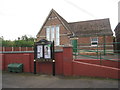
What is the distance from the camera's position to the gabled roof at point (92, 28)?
17884mm

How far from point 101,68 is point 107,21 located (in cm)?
1643

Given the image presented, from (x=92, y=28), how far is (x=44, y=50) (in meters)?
14.5

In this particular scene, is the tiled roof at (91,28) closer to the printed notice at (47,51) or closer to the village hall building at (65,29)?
the village hall building at (65,29)

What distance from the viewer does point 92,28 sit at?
63.7ft

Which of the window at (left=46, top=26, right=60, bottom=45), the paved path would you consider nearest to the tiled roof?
the window at (left=46, top=26, right=60, bottom=45)

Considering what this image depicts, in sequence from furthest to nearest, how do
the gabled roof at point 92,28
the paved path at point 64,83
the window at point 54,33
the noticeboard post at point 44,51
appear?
the window at point 54,33
the gabled roof at point 92,28
the noticeboard post at point 44,51
the paved path at point 64,83

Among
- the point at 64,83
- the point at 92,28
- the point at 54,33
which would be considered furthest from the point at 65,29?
the point at 64,83

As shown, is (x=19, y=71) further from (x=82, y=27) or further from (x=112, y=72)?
(x=82, y=27)

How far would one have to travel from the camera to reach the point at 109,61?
265 inches

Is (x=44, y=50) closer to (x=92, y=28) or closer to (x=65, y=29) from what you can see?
(x=65, y=29)

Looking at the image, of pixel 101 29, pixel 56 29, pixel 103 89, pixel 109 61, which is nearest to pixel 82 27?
pixel 101 29

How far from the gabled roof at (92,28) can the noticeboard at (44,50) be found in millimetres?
11885

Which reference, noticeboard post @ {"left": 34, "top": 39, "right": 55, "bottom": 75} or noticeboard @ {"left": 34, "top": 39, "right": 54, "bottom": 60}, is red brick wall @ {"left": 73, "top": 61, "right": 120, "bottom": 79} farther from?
noticeboard @ {"left": 34, "top": 39, "right": 54, "bottom": 60}

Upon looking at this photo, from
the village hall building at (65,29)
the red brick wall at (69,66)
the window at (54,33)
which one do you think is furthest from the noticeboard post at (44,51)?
the window at (54,33)
